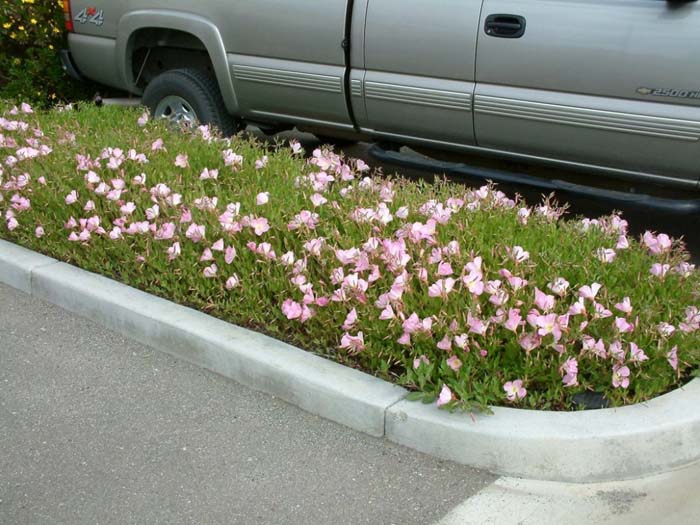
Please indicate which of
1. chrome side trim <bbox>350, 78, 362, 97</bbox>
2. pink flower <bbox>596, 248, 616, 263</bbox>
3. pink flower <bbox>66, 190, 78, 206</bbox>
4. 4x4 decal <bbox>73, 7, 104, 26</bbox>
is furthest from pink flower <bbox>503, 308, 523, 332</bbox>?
4x4 decal <bbox>73, 7, 104, 26</bbox>

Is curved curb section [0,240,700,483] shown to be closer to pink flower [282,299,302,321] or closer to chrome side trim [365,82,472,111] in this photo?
pink flower [282,299,302,321]

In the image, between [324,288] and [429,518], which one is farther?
[324,288]

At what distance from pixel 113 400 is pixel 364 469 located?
1134 millimetres

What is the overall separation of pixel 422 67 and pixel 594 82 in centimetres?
105

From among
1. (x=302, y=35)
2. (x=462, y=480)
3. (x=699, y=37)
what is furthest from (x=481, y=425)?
(x=302, y=35)

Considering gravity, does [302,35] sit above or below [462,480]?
above

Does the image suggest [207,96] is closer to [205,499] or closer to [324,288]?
[324,288]

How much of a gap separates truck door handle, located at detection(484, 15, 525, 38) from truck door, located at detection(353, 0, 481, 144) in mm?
93

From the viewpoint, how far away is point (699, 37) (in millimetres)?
4695

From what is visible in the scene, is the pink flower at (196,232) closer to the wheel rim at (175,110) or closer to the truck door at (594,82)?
the truck door at (594,82)

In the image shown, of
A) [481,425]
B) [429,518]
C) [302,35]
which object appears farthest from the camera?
[302,35]

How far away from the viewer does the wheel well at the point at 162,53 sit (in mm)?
6789

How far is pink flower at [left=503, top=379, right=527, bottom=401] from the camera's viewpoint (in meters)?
3.43

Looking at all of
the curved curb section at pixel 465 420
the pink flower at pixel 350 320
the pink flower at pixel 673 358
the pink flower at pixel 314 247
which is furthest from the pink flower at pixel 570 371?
the pink flower at pixel 314 247
